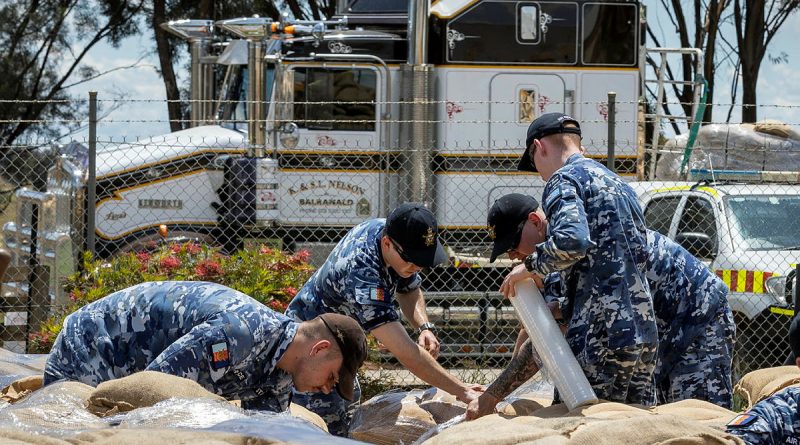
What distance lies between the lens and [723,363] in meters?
4.60

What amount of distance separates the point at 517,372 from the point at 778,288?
4.45 m

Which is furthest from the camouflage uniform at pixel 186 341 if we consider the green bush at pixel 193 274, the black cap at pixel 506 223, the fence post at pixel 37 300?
the fence post at pixel 37 300

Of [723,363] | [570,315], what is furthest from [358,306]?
[723,363]

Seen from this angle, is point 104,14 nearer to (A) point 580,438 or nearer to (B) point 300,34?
(B) point 300,34

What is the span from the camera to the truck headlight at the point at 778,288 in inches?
326

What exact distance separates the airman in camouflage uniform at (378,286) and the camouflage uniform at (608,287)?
0.58 m

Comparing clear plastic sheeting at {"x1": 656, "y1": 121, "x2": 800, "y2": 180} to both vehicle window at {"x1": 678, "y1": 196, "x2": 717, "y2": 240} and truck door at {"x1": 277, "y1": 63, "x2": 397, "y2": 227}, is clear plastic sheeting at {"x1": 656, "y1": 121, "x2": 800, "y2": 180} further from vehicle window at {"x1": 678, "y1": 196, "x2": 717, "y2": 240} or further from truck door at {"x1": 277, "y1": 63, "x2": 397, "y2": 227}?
truck door at {"x1": 277, "y1": 63, "x2": 397, "y2": 227}

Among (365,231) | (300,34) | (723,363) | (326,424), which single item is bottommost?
(326,424)

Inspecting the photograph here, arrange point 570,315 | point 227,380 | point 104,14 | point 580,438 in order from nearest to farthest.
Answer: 1. point 580,438
2. point 227,380
3. point 570,315
4. point 104,14

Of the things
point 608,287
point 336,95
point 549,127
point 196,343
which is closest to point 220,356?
point 196,343

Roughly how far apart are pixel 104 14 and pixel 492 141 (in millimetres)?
11427

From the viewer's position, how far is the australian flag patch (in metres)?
3.80

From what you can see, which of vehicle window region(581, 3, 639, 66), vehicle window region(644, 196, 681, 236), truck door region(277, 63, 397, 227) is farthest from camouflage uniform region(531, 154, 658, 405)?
vehicle window region(581, 3, 639, 66)

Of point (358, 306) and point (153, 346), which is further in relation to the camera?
point (358, 306)
